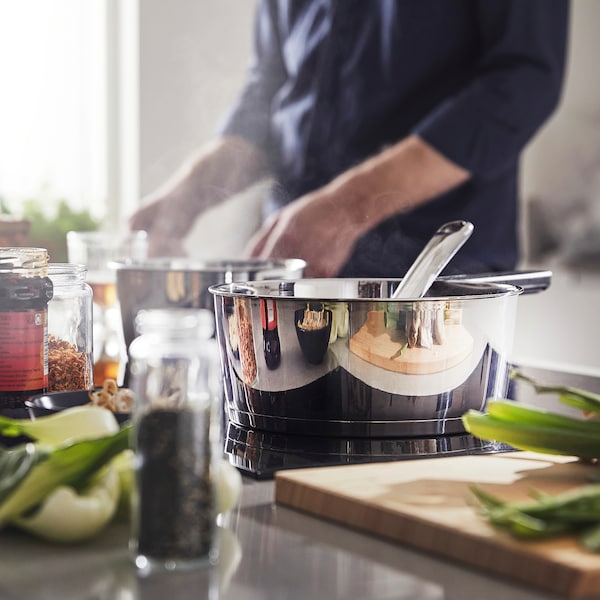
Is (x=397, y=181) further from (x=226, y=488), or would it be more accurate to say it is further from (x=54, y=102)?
(x=226, y=488)

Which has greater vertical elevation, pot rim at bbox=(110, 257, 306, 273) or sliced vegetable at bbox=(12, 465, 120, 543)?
pot rim at bbox=(110, 257, 306, 273)

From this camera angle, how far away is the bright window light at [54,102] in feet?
6.76

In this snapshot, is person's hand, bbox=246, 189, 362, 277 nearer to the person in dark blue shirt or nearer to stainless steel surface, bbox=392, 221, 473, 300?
the person in dark blue shirt

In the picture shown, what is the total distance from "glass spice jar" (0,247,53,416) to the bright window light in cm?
124

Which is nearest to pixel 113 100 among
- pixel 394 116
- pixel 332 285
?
pixel 394 116

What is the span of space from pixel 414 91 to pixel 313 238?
708 millimetres

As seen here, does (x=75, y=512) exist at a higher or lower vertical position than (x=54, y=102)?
lower

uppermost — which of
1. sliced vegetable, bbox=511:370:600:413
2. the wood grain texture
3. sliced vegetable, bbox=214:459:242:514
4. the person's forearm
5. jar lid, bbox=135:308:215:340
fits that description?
the person's forearm

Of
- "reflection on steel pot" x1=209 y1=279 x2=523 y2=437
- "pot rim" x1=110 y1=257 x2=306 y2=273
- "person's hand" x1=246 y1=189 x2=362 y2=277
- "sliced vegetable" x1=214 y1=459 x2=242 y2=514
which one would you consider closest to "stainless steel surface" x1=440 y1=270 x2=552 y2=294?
"reflection on steel pot" x1=209 y1=279 x2=523 y2=437

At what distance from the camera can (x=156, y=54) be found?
2.18 meters

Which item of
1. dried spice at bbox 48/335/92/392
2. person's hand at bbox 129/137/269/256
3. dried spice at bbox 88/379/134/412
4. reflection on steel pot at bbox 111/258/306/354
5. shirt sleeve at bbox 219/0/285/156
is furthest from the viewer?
shirt sleeve at bbox 219/0/285/156

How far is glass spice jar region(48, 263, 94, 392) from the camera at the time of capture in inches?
33.8

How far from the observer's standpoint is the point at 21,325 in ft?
2.58

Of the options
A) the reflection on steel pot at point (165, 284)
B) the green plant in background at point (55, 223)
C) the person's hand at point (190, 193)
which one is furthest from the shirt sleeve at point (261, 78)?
the reflection on steel pot at point (165, 284)
